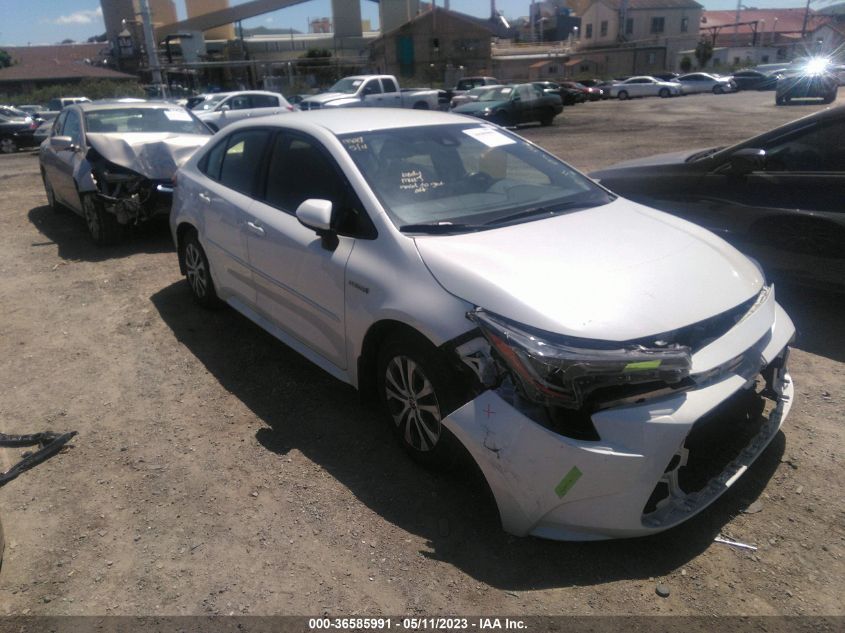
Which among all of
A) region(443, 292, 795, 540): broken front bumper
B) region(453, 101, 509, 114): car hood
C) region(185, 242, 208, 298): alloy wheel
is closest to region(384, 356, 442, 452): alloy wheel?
region(443, 292, 795, 540): broken front bumper

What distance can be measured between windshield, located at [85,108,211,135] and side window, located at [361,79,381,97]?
15007mm

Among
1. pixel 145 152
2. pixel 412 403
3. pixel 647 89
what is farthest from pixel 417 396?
pixel 647 89

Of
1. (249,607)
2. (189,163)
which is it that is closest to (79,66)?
(189,163)

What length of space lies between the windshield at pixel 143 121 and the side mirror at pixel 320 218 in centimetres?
579

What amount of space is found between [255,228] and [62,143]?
5.44 m

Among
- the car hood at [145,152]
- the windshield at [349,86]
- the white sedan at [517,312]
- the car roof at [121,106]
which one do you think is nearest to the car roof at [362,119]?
the white sedan at [517,312]

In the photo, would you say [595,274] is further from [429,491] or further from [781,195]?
[781,195]

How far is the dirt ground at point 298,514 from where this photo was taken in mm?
2514

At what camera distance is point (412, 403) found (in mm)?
3111

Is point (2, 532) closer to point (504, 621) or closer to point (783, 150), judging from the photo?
point (504, 621)

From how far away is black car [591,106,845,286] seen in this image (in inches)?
179

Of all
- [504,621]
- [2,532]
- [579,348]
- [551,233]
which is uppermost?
[551,233]

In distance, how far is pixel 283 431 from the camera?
368 centimetres

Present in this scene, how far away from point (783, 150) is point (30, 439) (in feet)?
17.8
